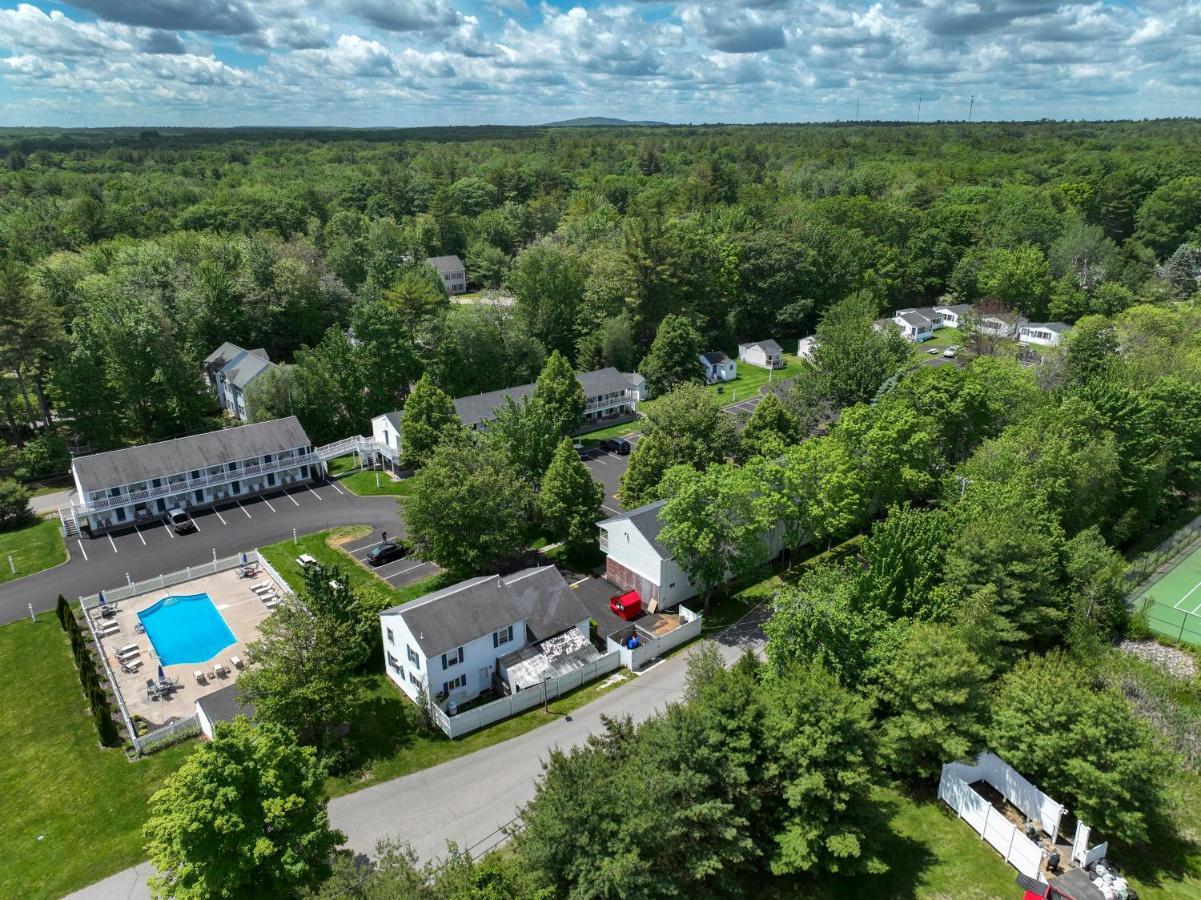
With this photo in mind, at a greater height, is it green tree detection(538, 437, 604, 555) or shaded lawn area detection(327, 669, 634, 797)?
green tree detection(538, 437, 604, 555)

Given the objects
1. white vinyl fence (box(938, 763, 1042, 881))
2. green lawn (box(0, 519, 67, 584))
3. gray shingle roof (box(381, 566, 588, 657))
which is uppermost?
gray shingle roof (box(381, 566, 588, 657))

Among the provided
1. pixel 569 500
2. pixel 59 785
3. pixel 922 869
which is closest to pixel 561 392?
pixel 569 500

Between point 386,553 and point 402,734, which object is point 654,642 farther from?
point 386,553

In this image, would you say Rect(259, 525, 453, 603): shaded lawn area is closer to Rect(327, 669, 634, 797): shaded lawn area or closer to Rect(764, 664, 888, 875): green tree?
Rect(327, 669, 634, 797): shaded lawn area

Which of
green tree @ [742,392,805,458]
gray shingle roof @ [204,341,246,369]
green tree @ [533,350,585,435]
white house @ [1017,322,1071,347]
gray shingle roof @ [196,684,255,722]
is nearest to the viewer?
gray shingle roof @ [196,684,255,722]

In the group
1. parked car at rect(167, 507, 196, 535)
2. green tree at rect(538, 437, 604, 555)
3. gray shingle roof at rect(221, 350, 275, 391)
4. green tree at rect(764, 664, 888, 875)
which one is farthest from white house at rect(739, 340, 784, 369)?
green tree at rect(764, 664, 888, 875)

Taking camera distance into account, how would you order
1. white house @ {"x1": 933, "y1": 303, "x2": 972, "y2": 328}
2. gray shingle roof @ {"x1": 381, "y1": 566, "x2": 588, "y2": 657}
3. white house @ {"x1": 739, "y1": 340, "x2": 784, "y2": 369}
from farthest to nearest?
white house @ {"x1": 933, "y1": 303, "x2": 972, "y2": 328}, white house @ {"x1": 739, "y1": 340, "x2": 784, "y2": 369}, gray shingle roof @ {"x1": 381, "y1": 566, "x2": 588, "y2": 657}

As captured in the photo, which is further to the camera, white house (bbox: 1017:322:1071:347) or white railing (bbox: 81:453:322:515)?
white house (bbox: 1017:322:1071:347)
